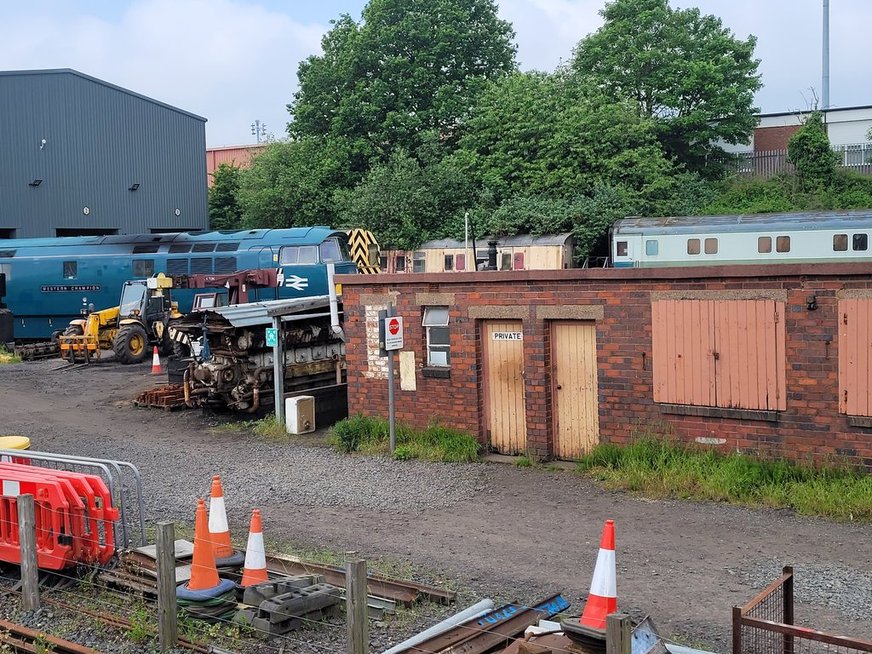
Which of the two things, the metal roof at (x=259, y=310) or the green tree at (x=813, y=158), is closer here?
the metal roof at (x=259, y=310)

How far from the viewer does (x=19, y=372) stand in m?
24.4

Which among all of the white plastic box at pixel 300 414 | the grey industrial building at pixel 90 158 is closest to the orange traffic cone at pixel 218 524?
the white plastic box at pixel 300 414

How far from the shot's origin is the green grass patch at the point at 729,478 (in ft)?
33.4

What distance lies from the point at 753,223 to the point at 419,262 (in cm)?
1239

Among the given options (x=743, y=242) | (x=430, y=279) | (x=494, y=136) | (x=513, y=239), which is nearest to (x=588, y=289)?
(x=430, y=279)

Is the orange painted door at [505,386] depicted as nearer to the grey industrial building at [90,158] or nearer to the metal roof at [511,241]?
the metal roof at [511,241]

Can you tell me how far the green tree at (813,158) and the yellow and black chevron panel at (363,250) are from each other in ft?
63.3

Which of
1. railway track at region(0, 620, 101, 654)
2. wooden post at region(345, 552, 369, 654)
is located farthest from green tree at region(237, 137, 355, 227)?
wooden post at region(345, 552, 369, 654)

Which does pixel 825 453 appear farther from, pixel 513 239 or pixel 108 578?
pixel 513 239

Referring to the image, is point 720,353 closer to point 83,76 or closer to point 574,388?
point 574,388

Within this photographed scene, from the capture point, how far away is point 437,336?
46.4 ft

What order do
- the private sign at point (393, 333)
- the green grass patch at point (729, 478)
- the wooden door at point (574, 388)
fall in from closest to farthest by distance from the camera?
the green grass patch at point (729, 478) < the wooden door at point (574, 388) < the private sign at point (393, 333)

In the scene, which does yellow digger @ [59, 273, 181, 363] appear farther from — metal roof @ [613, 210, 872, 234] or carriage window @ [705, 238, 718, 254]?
carriage window @ [705, 238, 718, 254]

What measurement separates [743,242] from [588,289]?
48.0ft
